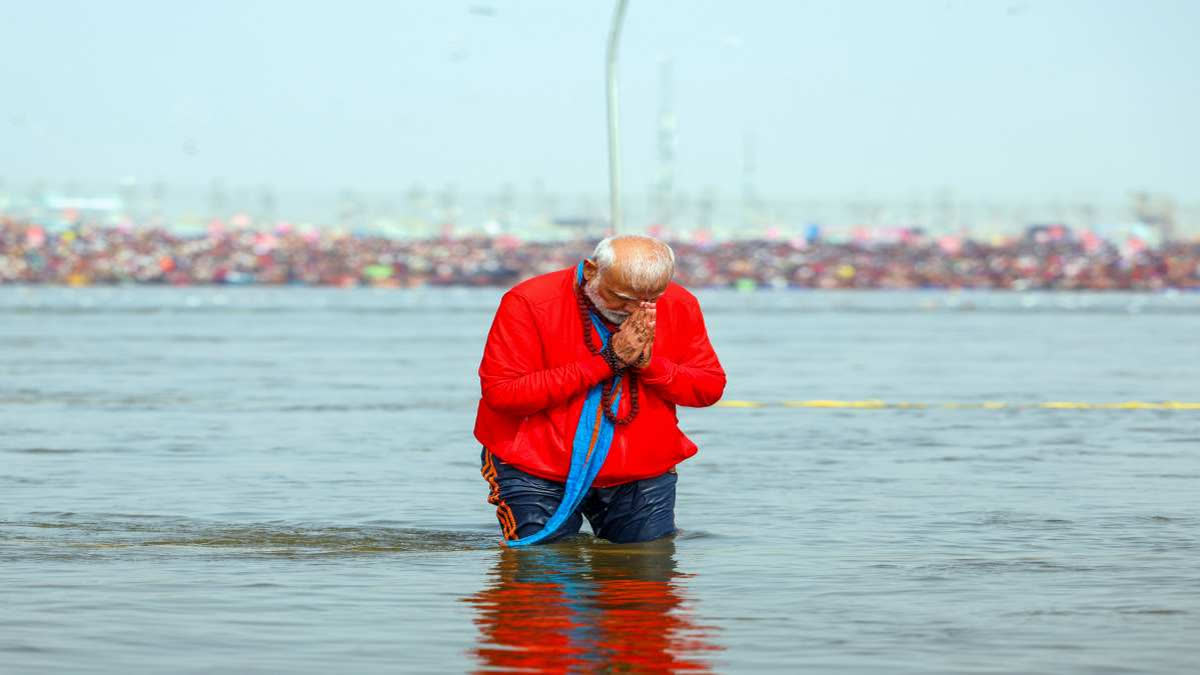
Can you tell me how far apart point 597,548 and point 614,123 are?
1967cm

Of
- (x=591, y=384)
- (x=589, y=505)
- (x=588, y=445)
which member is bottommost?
(x=589, y=505)

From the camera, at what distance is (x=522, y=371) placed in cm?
787

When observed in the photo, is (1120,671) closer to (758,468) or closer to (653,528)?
(653,528)

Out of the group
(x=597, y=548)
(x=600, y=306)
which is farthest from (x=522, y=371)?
(x=597, y=548)

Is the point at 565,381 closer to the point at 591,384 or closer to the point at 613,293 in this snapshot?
the point at 591,384

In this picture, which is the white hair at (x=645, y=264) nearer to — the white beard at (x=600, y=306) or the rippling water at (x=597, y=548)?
the white beard at (x=600, y=306)

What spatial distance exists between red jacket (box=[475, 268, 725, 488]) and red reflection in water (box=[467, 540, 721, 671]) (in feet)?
1.38

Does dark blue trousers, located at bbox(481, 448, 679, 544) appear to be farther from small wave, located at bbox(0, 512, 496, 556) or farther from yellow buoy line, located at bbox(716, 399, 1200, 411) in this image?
yellow buoy line, located at bbox(716, 399, 1200, 411)

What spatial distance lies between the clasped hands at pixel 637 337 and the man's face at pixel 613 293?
0.04 m

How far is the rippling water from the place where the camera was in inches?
269

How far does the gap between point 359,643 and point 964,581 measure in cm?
253

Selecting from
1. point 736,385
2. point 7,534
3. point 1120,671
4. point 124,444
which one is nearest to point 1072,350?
point 736,385

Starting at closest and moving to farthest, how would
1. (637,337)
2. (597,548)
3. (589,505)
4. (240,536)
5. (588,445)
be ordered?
1. (637,337)
2. (588,445)
3. (589,505)
4. (597,548)
5. (240,536)

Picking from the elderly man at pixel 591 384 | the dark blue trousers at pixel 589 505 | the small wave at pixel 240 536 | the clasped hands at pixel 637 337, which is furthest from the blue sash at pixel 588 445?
the small wave at pixel 240 536
